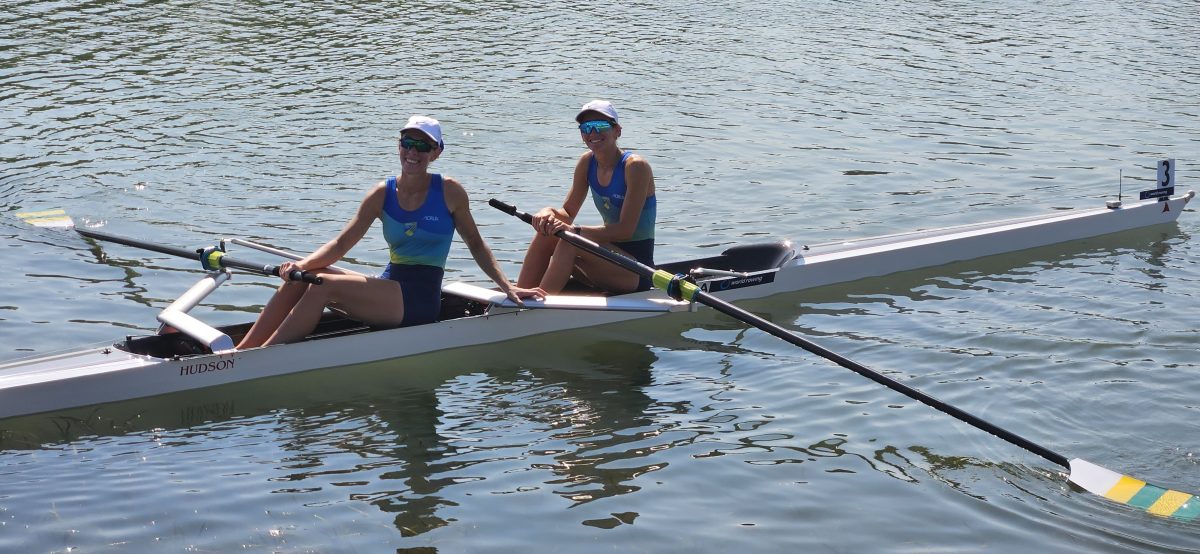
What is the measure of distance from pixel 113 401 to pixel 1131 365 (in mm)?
7411

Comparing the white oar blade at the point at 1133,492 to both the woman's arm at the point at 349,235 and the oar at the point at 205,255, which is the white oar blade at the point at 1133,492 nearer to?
the woman's arm at the point at 349,235

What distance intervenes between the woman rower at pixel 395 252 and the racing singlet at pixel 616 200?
49.9 inches

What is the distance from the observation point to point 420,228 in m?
8.47

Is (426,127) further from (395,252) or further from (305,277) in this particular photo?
(305,277)

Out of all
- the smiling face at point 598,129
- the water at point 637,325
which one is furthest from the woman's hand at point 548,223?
the water at point 637,325

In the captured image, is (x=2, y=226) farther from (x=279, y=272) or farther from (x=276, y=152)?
(x=279, y=272)

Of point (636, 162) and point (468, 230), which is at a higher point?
point (636, 162)

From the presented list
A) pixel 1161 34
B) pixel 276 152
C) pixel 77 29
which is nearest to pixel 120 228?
pixel 276 152

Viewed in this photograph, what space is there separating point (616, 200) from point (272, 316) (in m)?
2.83

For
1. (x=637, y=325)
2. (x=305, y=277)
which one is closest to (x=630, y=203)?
(x=637, y=325)

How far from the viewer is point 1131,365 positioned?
9156mm

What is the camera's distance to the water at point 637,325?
6.89 meters

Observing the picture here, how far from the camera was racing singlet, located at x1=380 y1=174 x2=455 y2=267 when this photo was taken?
8406mm

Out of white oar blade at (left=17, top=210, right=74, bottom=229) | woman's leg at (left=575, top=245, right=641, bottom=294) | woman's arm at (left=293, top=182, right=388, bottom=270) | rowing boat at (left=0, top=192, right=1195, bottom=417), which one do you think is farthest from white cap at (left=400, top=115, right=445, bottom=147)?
white oar blade at (left=17, top=210, right=74, bottom=229)
